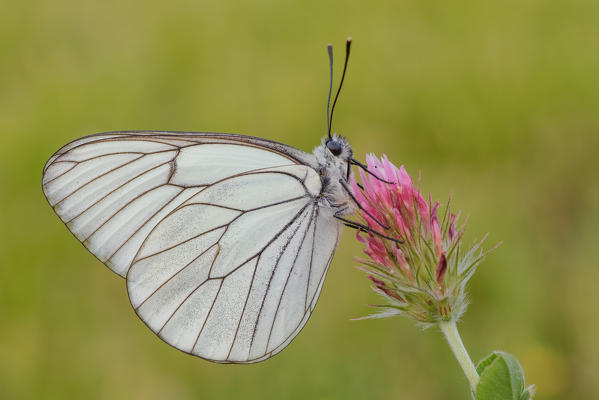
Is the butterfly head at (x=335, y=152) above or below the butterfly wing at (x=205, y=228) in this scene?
above

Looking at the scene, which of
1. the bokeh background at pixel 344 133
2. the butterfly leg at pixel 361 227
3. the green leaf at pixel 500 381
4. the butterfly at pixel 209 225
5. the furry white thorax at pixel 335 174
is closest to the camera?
the green leaf at pixel 500 381

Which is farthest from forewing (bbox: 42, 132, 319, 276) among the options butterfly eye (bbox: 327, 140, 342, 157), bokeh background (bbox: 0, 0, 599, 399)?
bokeh background (bbox: 0, 0, 599, 399)

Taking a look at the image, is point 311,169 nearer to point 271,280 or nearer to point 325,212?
point 325,212

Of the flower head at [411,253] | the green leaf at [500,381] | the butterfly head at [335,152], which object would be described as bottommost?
the green leaf at [500,381]

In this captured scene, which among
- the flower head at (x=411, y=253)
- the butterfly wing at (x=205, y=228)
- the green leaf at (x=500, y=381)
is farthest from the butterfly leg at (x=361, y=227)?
the green leaf at (x=500, y=381)

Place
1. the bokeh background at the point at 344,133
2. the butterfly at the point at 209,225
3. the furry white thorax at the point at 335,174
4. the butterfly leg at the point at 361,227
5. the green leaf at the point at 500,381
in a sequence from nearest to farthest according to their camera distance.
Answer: the green leaf at the point at 500,381
the butterfly leg at the point at 361,227
the furry white thorax at the point at 335,174
the butterfly at the point at 209,225
the bokeh background at the point at 344,133

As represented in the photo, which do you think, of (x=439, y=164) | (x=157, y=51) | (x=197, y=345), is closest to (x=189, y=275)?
(x=197, y=345)

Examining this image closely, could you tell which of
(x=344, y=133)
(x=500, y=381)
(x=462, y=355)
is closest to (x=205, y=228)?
(x=462, y=355)

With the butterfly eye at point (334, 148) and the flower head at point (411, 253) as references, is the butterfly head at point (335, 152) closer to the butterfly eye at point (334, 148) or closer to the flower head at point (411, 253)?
the butterfly eye at point (334, 148)

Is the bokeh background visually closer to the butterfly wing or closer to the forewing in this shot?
the butterfly wing
